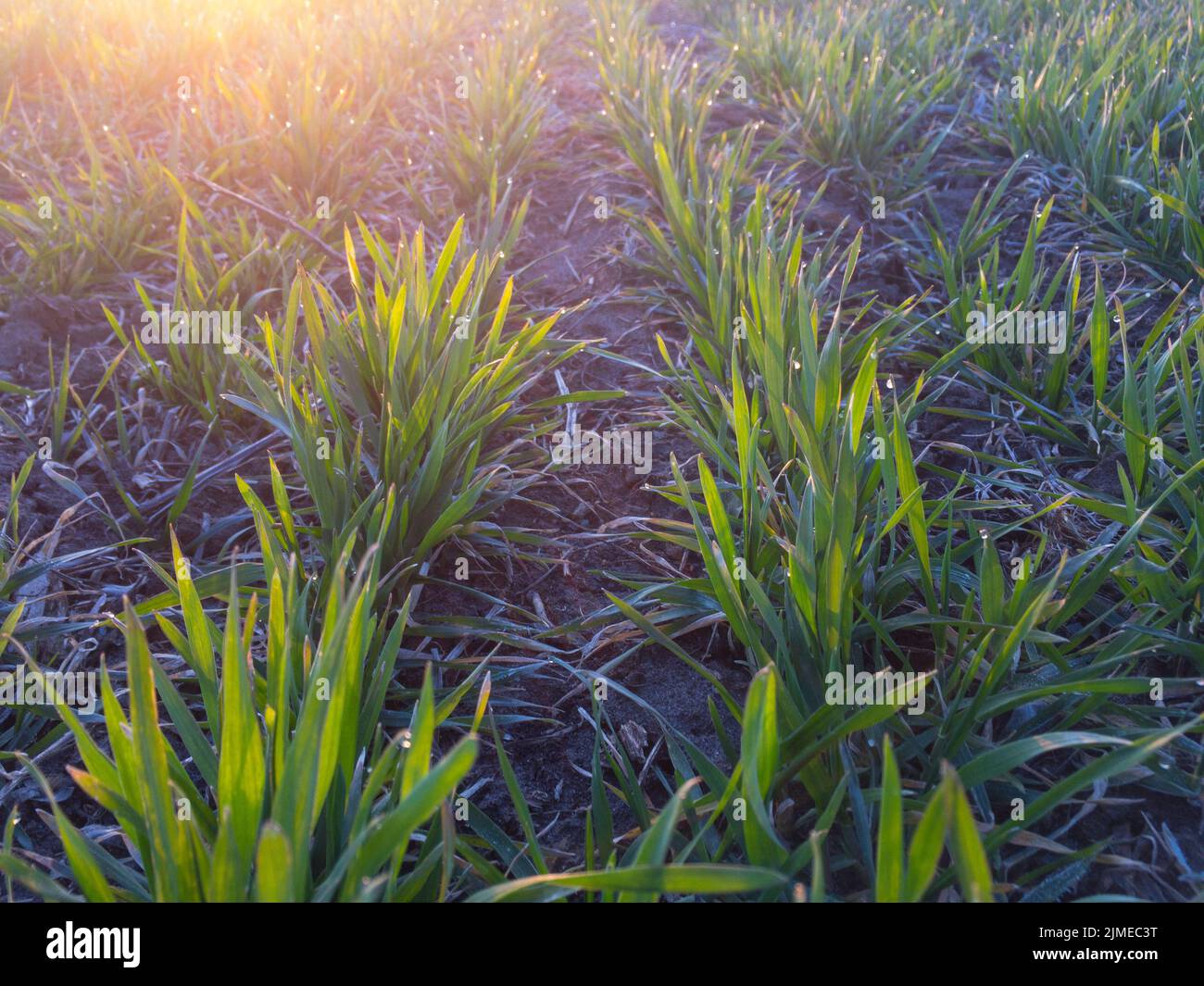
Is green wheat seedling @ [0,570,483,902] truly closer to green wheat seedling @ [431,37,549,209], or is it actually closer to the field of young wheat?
the field of young wheat

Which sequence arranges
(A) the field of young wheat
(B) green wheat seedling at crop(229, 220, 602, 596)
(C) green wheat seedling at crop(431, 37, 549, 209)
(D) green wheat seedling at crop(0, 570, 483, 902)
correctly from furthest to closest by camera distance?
(C) green wheat seedling at crop(431, 37, 549, 209) → (B) green wheat seedling at crop(229, 220, 602, 596) → (A) the field of young wheat → (D) green wheat seedling at crop(0, 570, 483, 902)

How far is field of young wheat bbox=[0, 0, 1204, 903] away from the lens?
2.88ft

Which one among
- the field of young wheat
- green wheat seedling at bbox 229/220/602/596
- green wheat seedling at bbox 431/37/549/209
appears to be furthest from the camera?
green wheat seedling at bbox 431/37/549/209

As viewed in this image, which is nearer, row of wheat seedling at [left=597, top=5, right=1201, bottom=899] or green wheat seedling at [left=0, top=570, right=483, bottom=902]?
green wheat seedling at [left=0, top=570, right=483, bottom=902]

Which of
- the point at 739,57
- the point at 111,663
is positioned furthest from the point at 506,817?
the point at 739,57

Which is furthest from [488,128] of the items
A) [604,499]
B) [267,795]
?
[267,795]

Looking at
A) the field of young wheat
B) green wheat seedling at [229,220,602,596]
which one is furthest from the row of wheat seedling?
green wheat seedling at [229,220,602,596]

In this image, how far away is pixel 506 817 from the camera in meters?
1.15

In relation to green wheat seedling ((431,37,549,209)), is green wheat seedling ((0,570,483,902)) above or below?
below

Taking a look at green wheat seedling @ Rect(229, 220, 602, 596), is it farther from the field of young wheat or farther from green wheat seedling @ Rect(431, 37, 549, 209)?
green wheat seedling @ Rect(431, 37, 549, 209)

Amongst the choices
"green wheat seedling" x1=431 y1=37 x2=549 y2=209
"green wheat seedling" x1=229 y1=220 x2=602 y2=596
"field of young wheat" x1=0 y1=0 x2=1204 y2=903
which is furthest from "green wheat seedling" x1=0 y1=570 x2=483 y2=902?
"green wheat seedling" x1=431 y1=37 x2=549 y2=209

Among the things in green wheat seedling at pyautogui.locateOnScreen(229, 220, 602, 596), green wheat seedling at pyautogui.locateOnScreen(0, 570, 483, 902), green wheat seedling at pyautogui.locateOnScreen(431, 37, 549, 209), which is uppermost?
green wheat seedling at pyautogui.locateOnScreen(431, 37, 549, 209)
